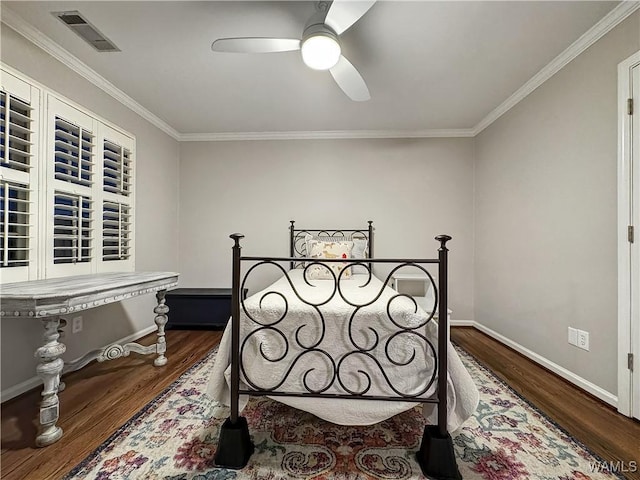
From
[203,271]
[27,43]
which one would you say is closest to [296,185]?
[203,271]

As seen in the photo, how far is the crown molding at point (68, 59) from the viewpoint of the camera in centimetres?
191

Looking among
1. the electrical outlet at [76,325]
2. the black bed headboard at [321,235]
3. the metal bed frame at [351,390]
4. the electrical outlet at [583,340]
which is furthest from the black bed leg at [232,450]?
the black bed headboard at [321,235]

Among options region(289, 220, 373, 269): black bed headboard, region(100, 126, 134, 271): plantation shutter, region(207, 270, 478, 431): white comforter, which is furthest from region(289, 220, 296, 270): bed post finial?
region(207, 270, 478, 431): white comforter

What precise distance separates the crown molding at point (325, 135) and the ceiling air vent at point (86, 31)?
1.77 metres

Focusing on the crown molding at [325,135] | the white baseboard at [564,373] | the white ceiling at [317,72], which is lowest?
the white baseboard at [564,373]

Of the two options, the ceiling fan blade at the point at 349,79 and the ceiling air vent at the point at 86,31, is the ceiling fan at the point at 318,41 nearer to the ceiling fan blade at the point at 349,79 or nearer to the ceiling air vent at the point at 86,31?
the ceiling fan blade at the point at 349,79

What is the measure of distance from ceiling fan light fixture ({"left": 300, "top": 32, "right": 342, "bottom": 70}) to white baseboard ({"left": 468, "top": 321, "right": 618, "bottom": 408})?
2.70 metres

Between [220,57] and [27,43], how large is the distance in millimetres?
1261

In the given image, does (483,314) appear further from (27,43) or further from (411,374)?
(27,43)

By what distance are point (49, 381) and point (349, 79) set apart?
2532 millimetres

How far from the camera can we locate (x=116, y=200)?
2.79 metres

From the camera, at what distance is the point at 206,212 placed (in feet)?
13.1

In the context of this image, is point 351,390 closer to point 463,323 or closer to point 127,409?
point 127,409

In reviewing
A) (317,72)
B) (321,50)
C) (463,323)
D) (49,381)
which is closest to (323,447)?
(49,381)
